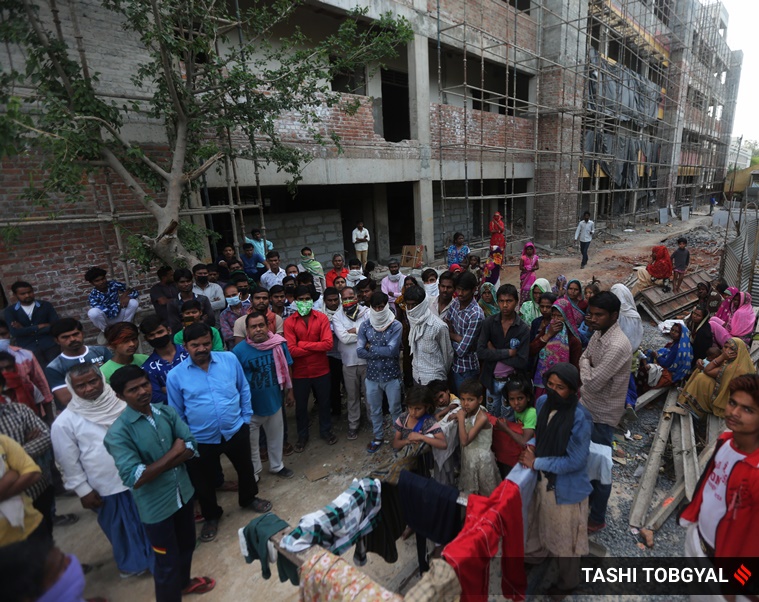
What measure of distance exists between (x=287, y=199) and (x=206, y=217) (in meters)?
3.83

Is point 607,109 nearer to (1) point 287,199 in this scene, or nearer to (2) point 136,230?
(1) point 287,199

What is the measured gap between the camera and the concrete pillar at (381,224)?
477 inches

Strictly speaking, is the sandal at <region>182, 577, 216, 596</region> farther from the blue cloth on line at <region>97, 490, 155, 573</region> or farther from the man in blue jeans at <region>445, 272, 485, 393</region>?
the man in blue jeans at <region>445, 272, 485, 393</region>

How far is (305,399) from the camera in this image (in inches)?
167

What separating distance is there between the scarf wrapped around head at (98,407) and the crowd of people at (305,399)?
0.04 feet

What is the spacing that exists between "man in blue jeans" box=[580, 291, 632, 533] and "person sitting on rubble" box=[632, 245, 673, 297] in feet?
20.4

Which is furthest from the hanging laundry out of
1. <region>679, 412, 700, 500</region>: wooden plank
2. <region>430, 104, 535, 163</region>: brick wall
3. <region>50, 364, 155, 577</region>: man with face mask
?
<region>430, 104, 535, 163</region>: brick wall

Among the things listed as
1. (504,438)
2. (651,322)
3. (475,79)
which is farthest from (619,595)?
(475,79)

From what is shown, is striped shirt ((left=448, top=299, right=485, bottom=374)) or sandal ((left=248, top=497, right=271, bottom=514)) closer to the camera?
sandal ((left=248, top=497, right=271, bottom=514))

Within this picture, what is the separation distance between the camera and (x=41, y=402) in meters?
3.49

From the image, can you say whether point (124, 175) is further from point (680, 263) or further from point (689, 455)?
point (680, 263)

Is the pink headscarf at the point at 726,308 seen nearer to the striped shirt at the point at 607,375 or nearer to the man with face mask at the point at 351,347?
the striped shirt at the point at 607,375

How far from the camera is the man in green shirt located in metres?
2.24

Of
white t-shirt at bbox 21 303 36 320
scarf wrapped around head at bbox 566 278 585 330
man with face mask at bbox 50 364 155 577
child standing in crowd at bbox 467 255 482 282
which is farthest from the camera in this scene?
child standing in crowd at bbox 467 255 482 282
